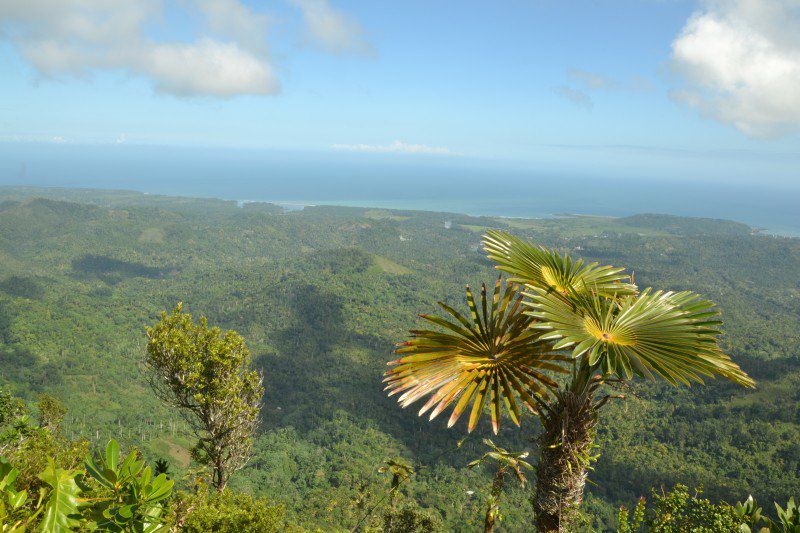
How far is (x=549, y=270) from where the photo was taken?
4.40 metres

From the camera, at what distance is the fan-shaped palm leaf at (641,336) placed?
2877 mm

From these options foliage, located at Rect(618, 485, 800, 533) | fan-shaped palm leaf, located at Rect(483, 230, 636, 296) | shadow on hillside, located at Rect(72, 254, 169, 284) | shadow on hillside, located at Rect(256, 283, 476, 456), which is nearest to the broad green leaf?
fan-shaped palm leaf, located at Rect(483, 230, 636, 296)

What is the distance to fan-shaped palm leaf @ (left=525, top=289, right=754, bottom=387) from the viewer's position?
2877 millimetres

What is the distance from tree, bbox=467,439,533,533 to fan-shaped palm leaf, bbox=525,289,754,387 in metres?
1.53

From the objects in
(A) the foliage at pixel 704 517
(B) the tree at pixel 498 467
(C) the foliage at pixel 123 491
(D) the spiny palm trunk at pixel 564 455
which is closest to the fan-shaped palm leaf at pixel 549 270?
(D) the spiny palm trunk at pixel 564 455

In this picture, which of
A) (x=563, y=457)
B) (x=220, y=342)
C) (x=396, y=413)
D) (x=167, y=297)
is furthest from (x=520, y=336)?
(x=167, y=297)

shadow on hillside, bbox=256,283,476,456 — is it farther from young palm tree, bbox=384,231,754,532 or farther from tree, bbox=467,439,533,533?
young palm tree, bbox=384,231,754,532

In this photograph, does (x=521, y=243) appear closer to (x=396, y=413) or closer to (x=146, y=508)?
(x=146, y=508)

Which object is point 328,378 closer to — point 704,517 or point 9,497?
point 704,517

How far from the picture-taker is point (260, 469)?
3049 inches

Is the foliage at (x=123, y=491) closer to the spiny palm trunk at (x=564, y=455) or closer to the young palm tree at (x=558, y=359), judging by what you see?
the young palm tree at (x=558, y=359)

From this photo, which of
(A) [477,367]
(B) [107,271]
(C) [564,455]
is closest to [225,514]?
(C) [564,455]

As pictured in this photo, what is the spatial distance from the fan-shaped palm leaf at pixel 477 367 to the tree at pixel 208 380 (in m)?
11.1

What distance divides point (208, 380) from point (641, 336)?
514 inches
